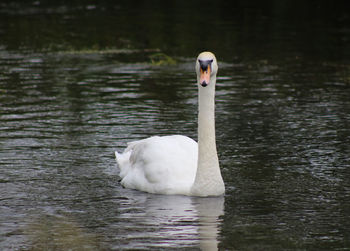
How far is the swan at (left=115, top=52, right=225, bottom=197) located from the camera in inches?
→ 398

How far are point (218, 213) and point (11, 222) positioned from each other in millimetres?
2267

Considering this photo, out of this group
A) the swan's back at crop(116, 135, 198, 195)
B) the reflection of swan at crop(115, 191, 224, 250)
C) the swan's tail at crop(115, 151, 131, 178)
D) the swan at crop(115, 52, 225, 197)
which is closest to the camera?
the reflection of swan at crop(115, 191, 224, 250)

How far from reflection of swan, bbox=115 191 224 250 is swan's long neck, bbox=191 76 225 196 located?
5.1 inches

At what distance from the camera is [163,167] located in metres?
10.5

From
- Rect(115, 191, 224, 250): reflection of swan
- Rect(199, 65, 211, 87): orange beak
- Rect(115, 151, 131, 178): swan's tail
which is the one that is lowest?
Rect(115, 191, 224, 250): reflection of swan

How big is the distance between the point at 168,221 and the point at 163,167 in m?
1.31

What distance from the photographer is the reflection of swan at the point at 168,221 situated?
8.46 m

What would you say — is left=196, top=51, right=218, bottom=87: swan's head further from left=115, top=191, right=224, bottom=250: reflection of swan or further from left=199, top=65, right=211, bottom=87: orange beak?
left=115, top=191, right=224, bottom=250: reflection of swan

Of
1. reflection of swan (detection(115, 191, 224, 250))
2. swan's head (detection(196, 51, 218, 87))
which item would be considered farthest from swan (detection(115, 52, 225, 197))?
reflection of swan (detection(115, 191, 224, 250))

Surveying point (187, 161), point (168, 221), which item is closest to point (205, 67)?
point (187, 161)

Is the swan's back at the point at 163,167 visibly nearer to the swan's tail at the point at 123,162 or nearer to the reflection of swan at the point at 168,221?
the swan's tail at the point at 123,162

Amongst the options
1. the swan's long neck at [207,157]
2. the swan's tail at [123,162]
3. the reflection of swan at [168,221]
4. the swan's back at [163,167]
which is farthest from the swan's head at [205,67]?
the swan's tail at [123,162]

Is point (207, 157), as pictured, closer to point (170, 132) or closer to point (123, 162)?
point (123, 162)

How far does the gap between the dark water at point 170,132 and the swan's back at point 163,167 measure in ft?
0.61
